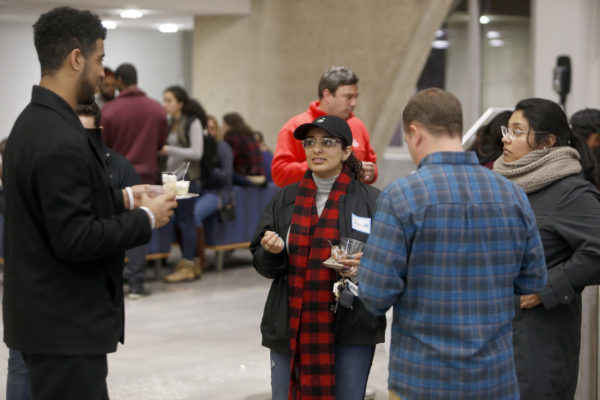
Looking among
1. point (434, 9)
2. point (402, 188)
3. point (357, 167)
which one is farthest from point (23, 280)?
point (434, 9)

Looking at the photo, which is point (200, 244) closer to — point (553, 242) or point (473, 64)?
point (553, 242)

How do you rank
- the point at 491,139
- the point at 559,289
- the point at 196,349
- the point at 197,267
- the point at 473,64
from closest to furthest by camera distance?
the point at 559,289, the point at 491,139, the point at 196,349, the point at 197,267, the point at 473,64

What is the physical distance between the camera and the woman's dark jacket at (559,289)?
9.35 feet

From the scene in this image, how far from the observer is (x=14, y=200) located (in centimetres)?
220

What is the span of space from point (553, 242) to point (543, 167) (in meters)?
0.28

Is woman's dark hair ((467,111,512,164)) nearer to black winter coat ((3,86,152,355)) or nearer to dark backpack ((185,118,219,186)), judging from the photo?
black winter coat ((3,86,152,355))

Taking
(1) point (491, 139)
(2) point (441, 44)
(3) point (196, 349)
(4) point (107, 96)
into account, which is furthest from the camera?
(2) point (441, 44)

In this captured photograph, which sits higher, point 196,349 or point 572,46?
point 572,46

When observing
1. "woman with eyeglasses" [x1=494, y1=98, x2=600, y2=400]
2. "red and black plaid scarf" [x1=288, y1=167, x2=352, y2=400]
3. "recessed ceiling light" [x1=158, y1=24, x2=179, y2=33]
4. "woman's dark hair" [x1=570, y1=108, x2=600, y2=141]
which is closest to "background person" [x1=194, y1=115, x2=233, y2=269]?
"woman's dark hair" [x1=570, y1=108, x2=600, y2=141]

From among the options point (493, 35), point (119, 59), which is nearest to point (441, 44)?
point (493, 35)

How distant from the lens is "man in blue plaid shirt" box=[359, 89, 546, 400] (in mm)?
2119

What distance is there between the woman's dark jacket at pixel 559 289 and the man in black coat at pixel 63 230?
4.83 ft

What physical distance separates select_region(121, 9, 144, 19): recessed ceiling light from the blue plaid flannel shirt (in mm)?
8923

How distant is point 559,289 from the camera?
286cm
